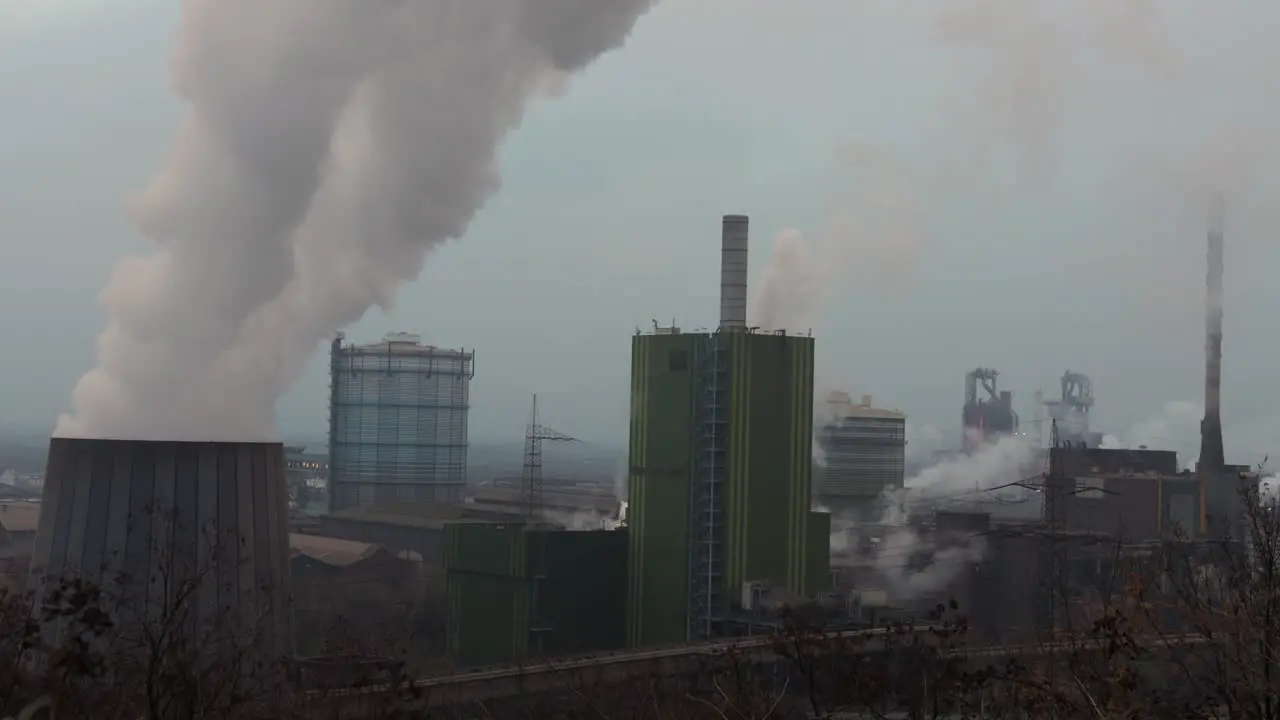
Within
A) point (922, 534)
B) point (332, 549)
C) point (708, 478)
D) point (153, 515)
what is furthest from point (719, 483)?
point (332, 549)

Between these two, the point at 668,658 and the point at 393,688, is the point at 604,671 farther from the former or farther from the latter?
the point at 393,688

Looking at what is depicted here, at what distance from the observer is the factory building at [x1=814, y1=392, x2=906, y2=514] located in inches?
2158

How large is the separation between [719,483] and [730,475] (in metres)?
0.26

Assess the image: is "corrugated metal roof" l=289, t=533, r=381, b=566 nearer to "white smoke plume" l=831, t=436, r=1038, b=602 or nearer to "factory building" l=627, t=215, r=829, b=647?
"white smoke plume" l=831, t=436, r=1038, b=602

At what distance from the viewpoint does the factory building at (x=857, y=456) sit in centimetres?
5481

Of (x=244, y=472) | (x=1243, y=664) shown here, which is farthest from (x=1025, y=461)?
(x=1243, y=664)

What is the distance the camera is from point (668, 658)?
2678 centimetres

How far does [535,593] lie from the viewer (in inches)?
1276

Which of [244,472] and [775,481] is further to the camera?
[775,481]

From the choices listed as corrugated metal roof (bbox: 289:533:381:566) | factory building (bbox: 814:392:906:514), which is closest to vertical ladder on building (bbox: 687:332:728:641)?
corrugated metal roof (bbox: 289:533:381:566)

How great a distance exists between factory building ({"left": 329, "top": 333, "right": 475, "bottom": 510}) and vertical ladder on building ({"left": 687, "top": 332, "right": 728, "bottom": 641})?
94.2 feet

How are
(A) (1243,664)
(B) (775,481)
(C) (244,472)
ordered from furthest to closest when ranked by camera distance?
(B) (775,481) → (C) (244,472) → (A) (1243,664)

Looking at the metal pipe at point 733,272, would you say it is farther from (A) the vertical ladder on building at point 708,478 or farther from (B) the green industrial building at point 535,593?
(B) the green industrial building at point 535,593

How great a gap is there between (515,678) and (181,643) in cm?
1479
